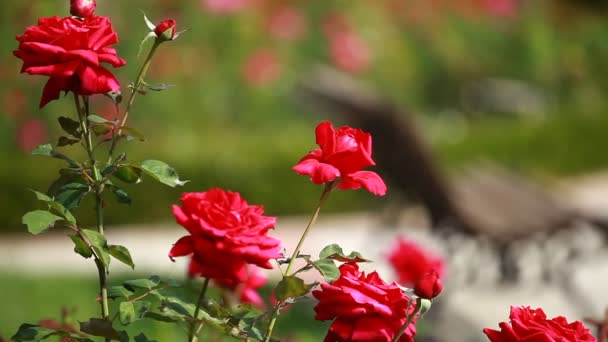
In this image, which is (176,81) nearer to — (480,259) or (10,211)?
(10,211)

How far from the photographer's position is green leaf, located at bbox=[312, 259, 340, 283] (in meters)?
1.41

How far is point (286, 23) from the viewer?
9.51 meters

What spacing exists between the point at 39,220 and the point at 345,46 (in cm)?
857

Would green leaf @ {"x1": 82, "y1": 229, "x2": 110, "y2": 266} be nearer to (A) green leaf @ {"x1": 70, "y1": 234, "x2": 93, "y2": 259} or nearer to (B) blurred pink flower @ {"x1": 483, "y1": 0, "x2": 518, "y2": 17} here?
(A) green leaf @ {"x1": 70, "y1": 234, "x2": 93, "y2": 259}

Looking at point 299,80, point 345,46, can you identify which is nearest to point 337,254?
point 299,80

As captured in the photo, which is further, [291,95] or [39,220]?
[291,95]

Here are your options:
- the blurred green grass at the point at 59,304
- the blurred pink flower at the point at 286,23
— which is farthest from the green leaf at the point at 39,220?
the blurred pink flower at the point at 286,23

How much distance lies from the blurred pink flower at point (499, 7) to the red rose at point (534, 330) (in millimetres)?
10023

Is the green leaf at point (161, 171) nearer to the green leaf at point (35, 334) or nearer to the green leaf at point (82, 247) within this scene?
the green leaf at point (82, 247)

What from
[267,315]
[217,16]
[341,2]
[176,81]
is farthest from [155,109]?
[267,315]

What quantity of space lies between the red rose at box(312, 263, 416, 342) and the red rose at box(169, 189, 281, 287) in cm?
9

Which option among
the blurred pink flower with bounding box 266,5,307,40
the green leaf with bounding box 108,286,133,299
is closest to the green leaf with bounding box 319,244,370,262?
the green leaf with bounding box 108,286,133,299

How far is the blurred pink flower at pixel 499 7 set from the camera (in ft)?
36.9

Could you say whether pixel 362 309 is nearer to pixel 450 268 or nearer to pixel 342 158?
pixel 342 158
